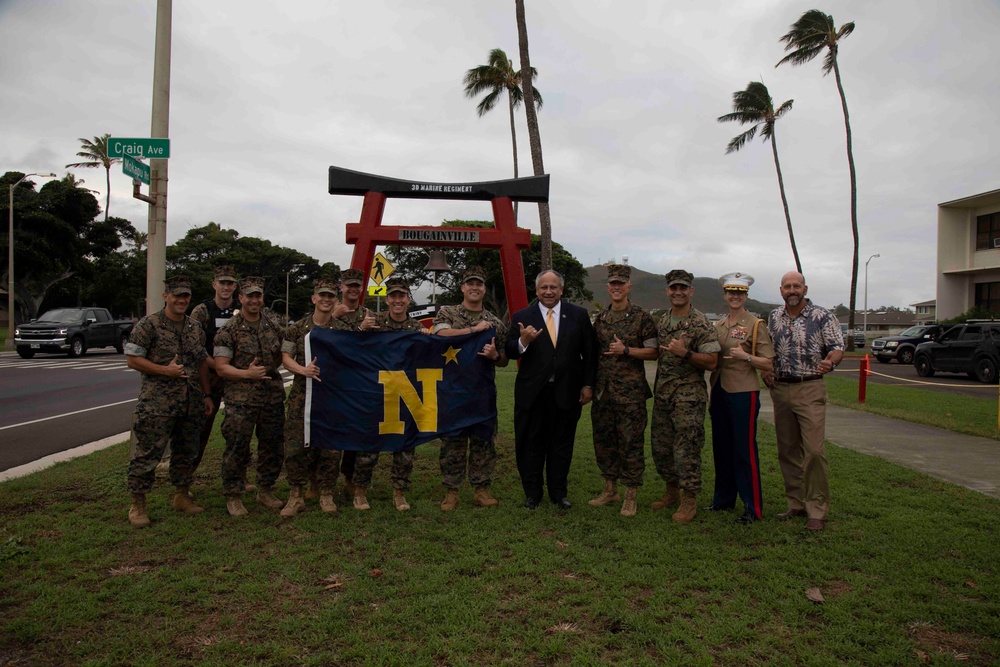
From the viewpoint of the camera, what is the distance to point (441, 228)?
6750 millimetres

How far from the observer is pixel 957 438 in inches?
347

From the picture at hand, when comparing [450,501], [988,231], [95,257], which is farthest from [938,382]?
[95,257]

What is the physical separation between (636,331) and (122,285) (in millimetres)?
46980

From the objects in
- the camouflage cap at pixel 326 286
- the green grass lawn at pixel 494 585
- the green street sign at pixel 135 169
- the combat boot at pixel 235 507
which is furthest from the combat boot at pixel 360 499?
the green street sign at pixel 135 169

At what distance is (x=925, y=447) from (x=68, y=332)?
82.7ft

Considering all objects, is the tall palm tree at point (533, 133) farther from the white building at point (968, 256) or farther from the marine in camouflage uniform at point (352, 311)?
the white building at point (968, 256)

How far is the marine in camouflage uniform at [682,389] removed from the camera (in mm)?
5027

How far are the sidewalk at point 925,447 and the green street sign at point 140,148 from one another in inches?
330

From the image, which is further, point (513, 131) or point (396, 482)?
point (513, 131)

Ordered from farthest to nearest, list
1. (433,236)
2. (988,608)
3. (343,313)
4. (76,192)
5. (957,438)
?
(76,192) < (957,438) < (433,236) < (343,313) < (988,608)

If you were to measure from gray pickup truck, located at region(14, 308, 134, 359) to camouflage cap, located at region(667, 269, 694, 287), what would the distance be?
23995 mm

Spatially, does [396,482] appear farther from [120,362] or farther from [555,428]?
[120,362]

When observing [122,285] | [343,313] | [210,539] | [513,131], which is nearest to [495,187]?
[343,313]

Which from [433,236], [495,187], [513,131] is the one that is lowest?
[433,236]
